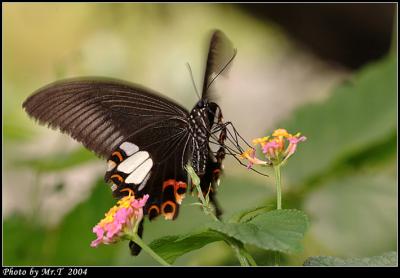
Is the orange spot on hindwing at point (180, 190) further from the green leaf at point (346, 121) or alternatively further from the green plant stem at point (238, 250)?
the green leaf at point (346, 121)

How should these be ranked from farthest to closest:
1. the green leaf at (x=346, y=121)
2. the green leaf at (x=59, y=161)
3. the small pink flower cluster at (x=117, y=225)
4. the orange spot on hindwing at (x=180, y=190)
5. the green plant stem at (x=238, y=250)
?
1. the green leaf at (x=346, y=121)
2. the green leaf at (x=59, y=161)
3. the orange spot on hindwing at (x=180, y=190)
4. the small pink flower cluster at (x=117, y=225)
5. the green plant stem at (x=238, y=250)

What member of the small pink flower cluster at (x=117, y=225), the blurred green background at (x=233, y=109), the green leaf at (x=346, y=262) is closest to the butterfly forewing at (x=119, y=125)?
the blurred green background at (x=233, y=109)

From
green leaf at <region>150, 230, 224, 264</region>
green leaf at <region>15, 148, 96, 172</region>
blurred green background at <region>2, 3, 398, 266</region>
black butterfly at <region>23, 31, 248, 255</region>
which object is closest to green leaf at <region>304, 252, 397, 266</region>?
blurred green background at <region>2, 3, 398, 266</region>

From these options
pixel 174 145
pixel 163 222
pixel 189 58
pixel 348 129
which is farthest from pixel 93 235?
pixel 189 58

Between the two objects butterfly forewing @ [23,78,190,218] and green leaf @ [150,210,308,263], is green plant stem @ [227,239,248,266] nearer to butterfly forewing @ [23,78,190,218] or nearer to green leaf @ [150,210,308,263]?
green leaf @ [150,210,308,263]

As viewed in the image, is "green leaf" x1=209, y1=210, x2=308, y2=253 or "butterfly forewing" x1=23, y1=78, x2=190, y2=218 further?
"butterfly forewing" x1=23, y1=78, x2=190, y2=218

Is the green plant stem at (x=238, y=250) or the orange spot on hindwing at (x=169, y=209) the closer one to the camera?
the green plant stem at (x=238, y=250)

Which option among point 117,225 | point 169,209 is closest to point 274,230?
point 117,225
